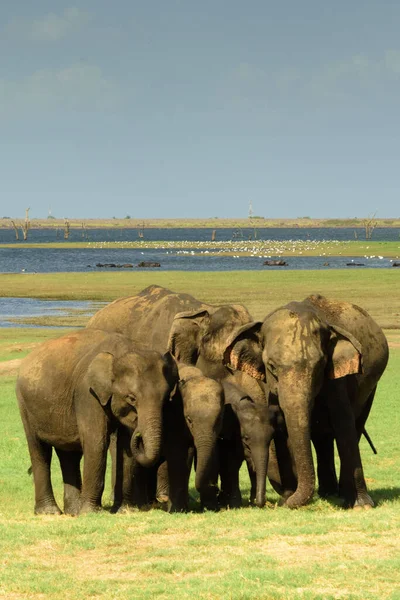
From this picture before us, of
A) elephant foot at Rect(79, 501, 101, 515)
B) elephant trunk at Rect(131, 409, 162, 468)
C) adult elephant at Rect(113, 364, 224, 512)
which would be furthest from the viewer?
elephant foot at Rect(79, 501, 101, 515)

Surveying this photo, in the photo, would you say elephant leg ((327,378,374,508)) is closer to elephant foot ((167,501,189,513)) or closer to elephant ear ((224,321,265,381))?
elephant ear ((224,321,265,381))

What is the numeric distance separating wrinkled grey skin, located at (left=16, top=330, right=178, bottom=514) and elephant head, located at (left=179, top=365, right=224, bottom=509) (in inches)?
11.4

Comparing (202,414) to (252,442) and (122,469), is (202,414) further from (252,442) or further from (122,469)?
(122,469)

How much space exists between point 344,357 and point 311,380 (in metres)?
0.70

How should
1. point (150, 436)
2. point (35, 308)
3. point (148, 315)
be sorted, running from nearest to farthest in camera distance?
1. point (150, 436)
2. point (148, 315)
3. point (35, 308)

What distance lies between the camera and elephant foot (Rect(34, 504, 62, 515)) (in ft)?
46.0

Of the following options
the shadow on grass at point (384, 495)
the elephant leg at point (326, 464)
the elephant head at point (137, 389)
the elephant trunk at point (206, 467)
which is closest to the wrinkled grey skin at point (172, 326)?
the elephant trunk at point (206, 467)

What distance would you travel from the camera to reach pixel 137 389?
40.9 ft

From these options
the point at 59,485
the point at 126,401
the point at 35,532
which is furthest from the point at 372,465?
the point at 35,532

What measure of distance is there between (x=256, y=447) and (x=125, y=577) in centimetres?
346

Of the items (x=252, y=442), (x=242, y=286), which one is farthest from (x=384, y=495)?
(x=242, y=286)

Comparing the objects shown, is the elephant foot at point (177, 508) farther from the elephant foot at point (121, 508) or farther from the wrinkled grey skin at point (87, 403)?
the wrinkled grey skin at point (87, 403)

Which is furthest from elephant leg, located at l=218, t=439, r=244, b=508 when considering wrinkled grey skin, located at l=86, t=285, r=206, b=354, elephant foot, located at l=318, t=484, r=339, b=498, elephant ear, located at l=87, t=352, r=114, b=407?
wrinkled grey skin, located at l=86, t=285, r=206, b=354

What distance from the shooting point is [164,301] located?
16.8 meters
